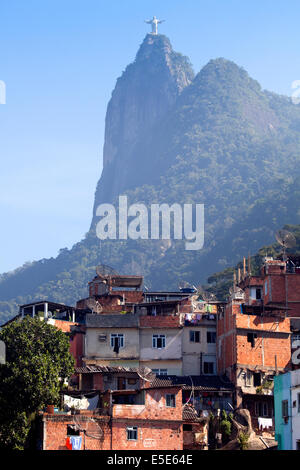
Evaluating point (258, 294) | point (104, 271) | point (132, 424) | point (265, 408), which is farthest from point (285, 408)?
point (104, 271)

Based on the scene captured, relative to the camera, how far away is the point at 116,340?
6247cm

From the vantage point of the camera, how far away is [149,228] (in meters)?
195

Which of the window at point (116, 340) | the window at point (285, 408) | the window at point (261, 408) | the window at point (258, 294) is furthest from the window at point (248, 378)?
the window at point (258, 294)

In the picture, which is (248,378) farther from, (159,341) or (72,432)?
(72,432)

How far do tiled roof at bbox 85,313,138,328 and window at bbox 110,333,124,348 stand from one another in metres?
0.63

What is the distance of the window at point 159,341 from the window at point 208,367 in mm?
3195

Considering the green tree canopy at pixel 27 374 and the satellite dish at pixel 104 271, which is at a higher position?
the satellite dish at pixel 104 271

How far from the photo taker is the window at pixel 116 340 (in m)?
62.4

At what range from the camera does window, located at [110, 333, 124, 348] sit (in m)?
62.4

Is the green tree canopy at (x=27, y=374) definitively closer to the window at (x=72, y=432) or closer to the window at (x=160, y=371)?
the window at (x=72, y=432)

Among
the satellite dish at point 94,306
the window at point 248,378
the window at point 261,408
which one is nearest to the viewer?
the window at point 261,408

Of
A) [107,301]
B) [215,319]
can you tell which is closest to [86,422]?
[215,319]

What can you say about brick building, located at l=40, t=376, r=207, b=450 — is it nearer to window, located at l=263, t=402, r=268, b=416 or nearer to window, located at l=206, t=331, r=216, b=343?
window, located at l=263, t=402, r=268, b=416

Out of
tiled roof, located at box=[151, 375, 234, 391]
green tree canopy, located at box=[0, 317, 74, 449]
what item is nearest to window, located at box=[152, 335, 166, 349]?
tiled roof, located at box=[151, 375, 234, 391]
